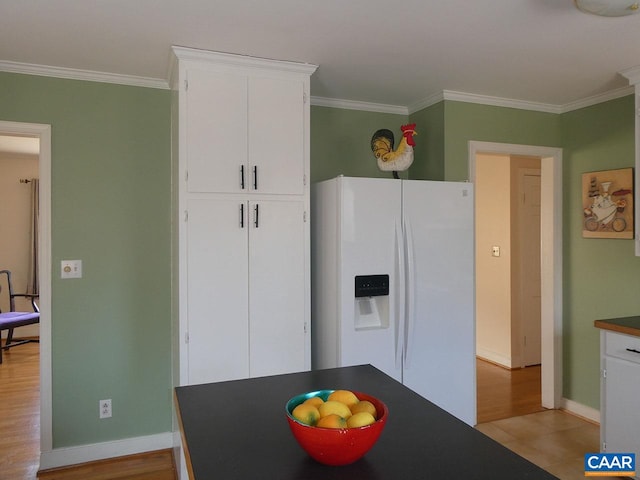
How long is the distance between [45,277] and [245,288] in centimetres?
125

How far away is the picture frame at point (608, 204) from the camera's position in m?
3.22

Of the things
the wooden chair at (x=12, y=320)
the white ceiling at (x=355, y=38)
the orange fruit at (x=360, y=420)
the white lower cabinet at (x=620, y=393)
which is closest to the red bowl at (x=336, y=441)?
the orange fruit at (x=360, y=420)

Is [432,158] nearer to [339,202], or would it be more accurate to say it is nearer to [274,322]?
[339,202]

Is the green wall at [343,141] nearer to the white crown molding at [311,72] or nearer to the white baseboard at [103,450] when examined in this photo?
the white crown molding at [311,72]

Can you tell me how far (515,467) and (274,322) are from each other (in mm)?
1775

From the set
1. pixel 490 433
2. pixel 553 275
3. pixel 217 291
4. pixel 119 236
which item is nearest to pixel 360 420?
pixel 217 291

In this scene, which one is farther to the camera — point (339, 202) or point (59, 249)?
point (59, 249)

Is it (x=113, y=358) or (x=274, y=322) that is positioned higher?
(x=274, y=322)

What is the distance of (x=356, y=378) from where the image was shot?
1.71 m

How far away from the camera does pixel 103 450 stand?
2938 mm

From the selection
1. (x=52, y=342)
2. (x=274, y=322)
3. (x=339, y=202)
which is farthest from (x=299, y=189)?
(x=52, y=342)

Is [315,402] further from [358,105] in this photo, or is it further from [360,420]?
[358,105]

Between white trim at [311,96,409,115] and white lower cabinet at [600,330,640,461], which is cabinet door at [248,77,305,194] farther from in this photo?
white lower cabinet at [600,330,640,461]

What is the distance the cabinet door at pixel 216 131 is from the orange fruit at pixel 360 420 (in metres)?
1.76
